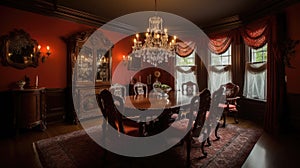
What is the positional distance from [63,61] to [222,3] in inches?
150

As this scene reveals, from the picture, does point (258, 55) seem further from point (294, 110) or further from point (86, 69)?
point (86, 69)

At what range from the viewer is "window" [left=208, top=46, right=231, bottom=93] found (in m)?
5.09

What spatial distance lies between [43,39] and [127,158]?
3.19 m

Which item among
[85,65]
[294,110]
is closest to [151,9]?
[85,65]

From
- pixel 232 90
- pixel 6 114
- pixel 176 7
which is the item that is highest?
pixel 176 7

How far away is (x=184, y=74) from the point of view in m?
6.09

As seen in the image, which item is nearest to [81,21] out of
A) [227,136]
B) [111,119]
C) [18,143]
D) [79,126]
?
[79,126]

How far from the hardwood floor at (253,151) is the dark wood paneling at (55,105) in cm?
46

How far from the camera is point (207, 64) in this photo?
550cm

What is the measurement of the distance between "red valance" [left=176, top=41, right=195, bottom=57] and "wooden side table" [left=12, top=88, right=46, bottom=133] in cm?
408

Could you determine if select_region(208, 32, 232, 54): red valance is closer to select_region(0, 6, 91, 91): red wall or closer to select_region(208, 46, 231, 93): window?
select_region(208, 46, 231, 93): window

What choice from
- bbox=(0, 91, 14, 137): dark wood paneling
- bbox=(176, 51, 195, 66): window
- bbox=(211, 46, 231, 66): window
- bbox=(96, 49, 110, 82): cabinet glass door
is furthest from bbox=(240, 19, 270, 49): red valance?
bbox=(0, 91, 14, 137): dark wood paneling

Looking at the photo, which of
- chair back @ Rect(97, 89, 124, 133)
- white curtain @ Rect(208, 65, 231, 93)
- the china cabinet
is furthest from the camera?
white curtain @ Rect(208, 65, 231, 93)

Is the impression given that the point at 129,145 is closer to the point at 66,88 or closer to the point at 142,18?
the point at 66,88
